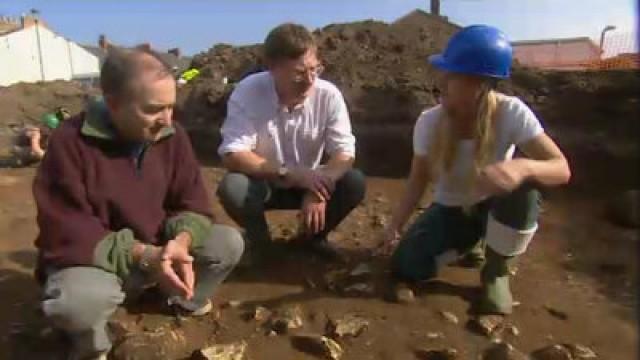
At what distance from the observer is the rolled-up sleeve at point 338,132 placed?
328 cm

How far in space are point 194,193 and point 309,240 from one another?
0.95m

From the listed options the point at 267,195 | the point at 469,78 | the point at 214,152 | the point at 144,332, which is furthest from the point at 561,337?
the point at 214,152

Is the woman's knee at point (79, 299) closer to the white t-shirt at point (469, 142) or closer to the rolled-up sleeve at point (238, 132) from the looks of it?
the rolled-up sleeve at point (238, 132)

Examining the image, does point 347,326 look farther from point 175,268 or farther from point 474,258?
point 474,258

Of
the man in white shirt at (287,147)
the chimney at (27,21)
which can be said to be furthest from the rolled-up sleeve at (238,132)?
the chimney at (27,21)

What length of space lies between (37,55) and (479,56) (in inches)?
1485

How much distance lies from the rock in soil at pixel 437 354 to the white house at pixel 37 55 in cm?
3149

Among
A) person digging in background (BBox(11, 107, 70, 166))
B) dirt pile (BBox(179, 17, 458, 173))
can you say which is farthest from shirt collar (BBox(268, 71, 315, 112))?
person digging in background (BBox(11, 107, 70, 166))

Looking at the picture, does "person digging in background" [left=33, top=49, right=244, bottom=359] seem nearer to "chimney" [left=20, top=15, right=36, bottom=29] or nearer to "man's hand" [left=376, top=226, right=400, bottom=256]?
"man's hand" [left=376, top=226, right=400, bottom=256]

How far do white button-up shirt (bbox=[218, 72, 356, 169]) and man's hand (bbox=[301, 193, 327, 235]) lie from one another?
26 cm

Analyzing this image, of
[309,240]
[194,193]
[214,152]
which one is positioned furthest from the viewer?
[214,152]

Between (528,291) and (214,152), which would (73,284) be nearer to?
(528,291)

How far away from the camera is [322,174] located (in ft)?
10.4

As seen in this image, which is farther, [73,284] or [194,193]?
[194,193]
